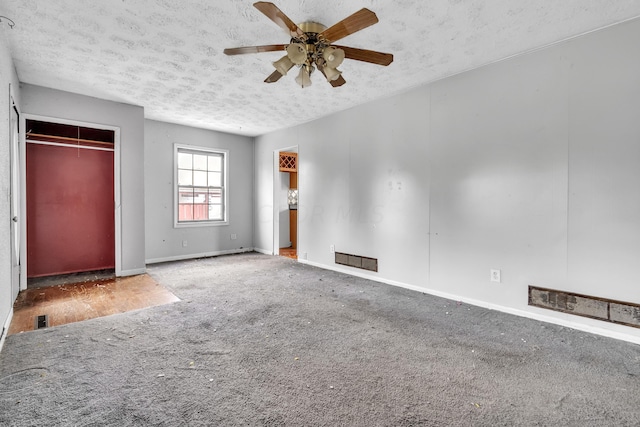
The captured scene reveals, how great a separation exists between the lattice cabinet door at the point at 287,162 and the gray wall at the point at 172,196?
830mm

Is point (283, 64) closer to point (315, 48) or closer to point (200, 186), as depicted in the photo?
point (315, 48)

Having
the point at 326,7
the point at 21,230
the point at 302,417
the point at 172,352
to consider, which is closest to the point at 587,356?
the point at 302,417

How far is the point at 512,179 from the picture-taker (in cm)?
305

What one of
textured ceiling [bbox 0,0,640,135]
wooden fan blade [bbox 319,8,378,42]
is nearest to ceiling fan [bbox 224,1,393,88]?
wooden fan blade [bbox 319,8,378,42]

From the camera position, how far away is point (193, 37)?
8.88ft

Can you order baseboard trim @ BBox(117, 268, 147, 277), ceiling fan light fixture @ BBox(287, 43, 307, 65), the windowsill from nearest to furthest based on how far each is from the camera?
ceiling fan light fixture @ BBox(287, 43, 307, 65)
baseboard trim @ BBox(117, 268, 147, 277)
the windowsill

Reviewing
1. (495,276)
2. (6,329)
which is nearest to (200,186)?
(6,329)

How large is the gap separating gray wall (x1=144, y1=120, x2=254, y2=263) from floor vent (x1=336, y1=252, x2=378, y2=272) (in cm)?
286

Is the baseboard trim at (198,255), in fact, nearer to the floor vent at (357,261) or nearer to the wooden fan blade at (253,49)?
the floor vent at (357,261)

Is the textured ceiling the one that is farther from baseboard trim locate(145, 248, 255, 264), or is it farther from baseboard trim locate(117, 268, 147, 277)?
baseboard trim locate(145, 248, 255, 264)

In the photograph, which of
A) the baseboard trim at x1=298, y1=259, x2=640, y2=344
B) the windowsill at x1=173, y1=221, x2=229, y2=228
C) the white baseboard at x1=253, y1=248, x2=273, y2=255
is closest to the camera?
the baseboard trim at x1=298, y1=259, x2=640, y2=344

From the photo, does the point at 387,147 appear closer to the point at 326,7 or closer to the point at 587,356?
the point at 326,7

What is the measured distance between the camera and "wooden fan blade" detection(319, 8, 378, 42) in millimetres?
1879

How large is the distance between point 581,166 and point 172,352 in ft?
12.5
